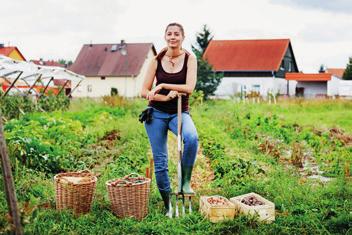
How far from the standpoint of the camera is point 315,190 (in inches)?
227

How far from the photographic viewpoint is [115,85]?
138 ft

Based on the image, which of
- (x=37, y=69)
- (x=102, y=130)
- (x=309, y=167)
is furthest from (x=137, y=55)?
(x=309, y=167)

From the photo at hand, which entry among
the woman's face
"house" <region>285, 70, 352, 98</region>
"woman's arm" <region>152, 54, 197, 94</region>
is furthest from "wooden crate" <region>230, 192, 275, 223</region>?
"house" <region>285, 70, 352, 98</region>

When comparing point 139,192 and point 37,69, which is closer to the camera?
point 139,192

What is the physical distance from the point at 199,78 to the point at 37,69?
45.8 feet

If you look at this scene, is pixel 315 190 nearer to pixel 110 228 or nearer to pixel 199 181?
pixel 199 181

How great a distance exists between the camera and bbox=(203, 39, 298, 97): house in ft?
125

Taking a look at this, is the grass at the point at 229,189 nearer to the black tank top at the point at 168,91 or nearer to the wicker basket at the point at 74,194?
the wicker basket at the point at 74,194

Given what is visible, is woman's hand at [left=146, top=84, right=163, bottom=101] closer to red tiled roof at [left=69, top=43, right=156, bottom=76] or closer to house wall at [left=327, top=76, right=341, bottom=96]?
house wall at [left=327, top=76, right=341, bottom=96]

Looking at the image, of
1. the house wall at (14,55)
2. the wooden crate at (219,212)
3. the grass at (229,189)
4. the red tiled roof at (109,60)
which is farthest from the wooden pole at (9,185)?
the house wall at (14,55)

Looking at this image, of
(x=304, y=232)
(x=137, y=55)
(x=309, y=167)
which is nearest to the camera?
(x=304, y=232)

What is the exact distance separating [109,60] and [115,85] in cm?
276

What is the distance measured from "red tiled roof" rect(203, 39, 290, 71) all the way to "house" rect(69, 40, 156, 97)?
5.87 metres

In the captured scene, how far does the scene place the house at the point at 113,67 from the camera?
4175cm
